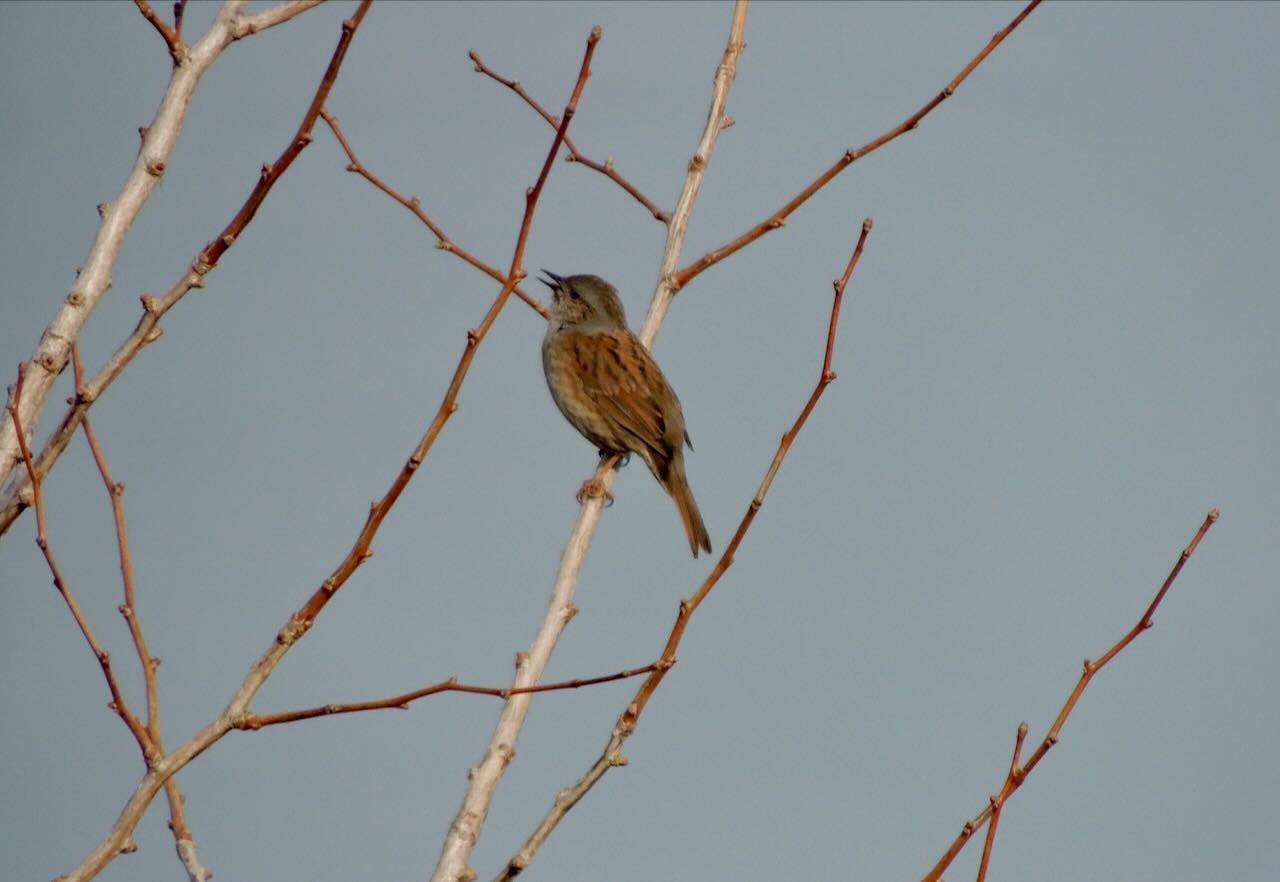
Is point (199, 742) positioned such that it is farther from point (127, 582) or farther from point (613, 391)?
point (613, 391)

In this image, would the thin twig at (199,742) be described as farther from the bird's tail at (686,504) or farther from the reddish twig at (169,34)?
the bird's tail at (686,504)

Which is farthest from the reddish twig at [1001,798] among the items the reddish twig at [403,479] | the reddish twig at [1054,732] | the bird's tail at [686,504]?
the bird's tail at [686,504]

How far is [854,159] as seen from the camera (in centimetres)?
488

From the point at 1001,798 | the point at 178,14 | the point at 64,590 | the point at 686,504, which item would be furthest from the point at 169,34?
the point at 686,504

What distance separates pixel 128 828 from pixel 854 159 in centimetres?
317

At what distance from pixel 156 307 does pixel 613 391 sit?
17.0ft

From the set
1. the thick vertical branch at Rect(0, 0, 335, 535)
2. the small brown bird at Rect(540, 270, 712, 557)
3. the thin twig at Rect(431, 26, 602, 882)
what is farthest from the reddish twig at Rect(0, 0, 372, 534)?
the small brown bird at Rect(540, 270, 712, 557)

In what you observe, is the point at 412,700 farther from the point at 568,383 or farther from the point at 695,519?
the point at 568,383

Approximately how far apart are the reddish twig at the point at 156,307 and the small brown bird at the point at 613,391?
4.60 metres

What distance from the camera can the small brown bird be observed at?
7988mm

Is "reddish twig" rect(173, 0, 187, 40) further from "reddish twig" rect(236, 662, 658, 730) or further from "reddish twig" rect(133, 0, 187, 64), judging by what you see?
"reddish twig" rect(236, 662, 658, 730)

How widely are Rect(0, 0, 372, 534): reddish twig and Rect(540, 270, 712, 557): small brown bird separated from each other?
460 cm

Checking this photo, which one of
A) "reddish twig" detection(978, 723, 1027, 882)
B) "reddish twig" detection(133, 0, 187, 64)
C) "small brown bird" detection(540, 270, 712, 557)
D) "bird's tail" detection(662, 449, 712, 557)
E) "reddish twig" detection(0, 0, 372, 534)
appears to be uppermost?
"small brown bird" detection(540, 270, 712, 557)

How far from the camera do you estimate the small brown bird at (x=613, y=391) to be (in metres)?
7.99
